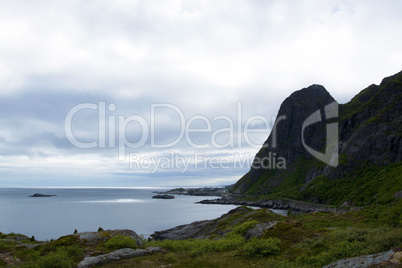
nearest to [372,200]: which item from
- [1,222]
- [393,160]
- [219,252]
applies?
[393,160]

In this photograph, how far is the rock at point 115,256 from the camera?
1688 cm

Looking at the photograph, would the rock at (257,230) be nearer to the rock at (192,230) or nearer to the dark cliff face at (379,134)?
the rock at (192,230)

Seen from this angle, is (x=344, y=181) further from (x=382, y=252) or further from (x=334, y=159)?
(x=382, y=252)

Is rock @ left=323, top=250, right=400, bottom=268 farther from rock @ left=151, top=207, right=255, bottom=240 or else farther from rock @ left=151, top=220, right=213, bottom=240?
rock @ left=151, top=220, right=213, bottom=240

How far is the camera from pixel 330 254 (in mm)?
14148

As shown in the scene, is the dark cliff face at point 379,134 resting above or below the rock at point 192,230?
above

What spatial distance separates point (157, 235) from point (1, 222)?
78.5 metres

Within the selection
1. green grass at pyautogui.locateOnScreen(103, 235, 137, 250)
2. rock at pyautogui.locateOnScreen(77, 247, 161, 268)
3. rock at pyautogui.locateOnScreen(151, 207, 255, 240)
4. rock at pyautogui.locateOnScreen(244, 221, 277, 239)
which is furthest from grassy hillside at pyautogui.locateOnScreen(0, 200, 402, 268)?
rock at pyautogui.locateOnScreen(151, 207, 255, 240)

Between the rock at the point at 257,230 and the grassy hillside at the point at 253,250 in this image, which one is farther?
the rock at the point at 257,230

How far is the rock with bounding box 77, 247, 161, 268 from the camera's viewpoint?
16875mm

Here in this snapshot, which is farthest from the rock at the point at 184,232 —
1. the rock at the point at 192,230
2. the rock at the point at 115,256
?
the rock at the point at 115,256

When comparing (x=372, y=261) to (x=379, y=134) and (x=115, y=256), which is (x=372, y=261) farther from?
(x=379, y=134)

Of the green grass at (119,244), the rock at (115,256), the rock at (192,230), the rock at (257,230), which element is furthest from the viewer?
the rock at (192,230)

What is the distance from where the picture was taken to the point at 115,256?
60.8ft
